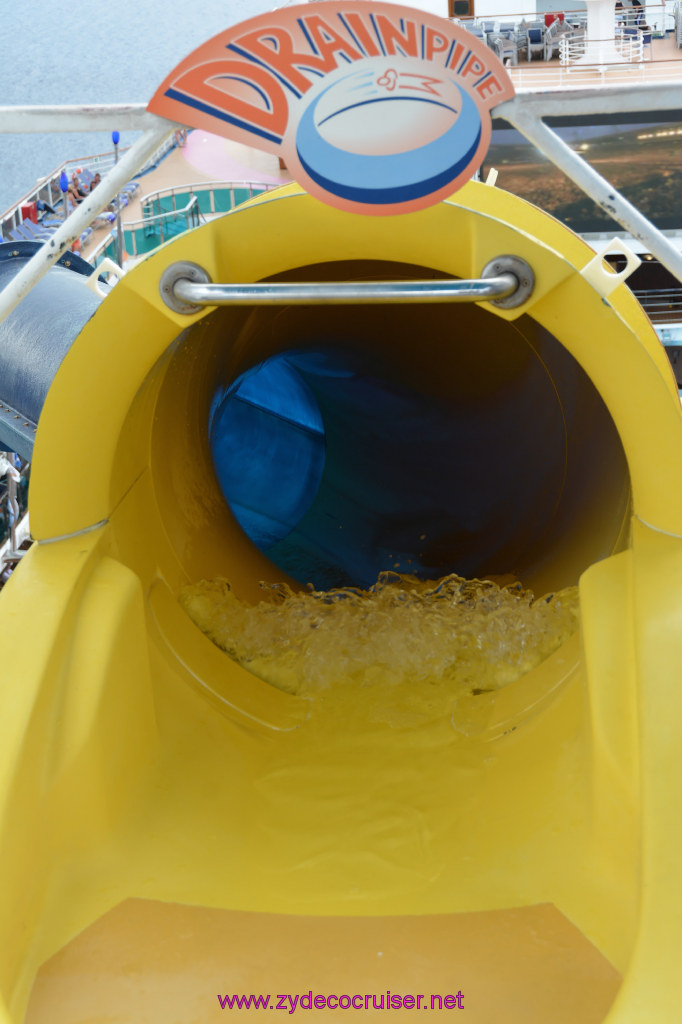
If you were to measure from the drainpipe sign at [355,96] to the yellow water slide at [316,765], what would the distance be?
0.58ft

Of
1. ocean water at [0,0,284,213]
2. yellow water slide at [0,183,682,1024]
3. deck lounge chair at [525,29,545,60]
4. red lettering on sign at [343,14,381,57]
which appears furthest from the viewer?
ocean water at [0,0,284,213]

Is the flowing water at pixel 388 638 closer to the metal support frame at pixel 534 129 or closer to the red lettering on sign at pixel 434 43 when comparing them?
the metal support frame at pixel 534 129

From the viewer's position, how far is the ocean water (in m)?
25.4

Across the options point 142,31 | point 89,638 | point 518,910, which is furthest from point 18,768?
point 142,31

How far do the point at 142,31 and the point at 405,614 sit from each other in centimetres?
3568

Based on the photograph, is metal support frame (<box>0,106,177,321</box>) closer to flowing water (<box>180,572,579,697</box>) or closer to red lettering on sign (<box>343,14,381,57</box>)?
red lettering on sign (<box>343,14,381,57</box>)

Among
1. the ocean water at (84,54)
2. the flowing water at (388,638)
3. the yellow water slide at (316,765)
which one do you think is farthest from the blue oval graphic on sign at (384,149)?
the ocean water at (84,54)

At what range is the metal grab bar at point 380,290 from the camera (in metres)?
1.74

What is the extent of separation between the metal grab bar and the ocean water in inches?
903

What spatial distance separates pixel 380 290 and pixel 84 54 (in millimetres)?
33229

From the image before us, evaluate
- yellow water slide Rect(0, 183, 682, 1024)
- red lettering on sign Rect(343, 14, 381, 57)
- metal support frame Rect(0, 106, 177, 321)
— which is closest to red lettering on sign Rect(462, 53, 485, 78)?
red lettering on sign Rect(343, 14, 381, 57)

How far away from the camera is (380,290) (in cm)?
176

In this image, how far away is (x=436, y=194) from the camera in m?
1.62

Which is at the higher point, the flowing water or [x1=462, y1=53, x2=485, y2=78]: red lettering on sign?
[x1=462, y1=53, x2=485, y2=78]: red lettering on sign
